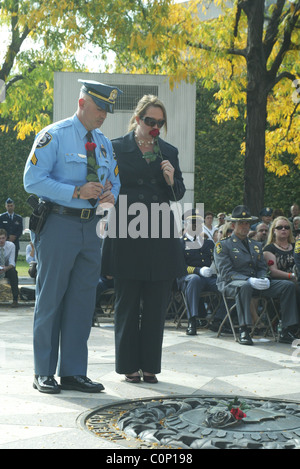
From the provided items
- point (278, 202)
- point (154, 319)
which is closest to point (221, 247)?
point (154, 319)

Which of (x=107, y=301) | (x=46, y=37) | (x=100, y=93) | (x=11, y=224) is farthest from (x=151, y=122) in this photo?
(x=11, y=224)

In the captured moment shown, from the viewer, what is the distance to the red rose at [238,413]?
4566 mm

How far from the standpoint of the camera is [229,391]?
19.6ft

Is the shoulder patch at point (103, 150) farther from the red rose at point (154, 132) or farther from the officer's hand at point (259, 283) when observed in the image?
the officer's hand at point (259, 283)

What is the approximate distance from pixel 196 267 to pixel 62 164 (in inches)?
203

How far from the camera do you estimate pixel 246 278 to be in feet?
31.5

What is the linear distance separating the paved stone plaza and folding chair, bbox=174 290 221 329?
50 cm

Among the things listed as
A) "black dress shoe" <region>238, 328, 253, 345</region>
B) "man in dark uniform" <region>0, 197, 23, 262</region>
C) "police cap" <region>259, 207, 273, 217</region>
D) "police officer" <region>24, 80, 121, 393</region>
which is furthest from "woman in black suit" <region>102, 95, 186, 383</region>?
"man in dark uniform" <region>0, 197, 23, 262</region>

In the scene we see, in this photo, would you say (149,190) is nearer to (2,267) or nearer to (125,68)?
(2,267)

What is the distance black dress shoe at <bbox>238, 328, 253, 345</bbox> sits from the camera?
902 cm

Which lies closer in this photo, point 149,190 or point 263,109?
point 149,190

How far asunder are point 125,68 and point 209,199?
10832 mm

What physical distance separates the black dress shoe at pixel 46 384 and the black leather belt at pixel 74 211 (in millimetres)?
1189

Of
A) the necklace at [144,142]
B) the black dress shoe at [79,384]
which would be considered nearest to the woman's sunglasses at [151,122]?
the necklace at [144,142]
